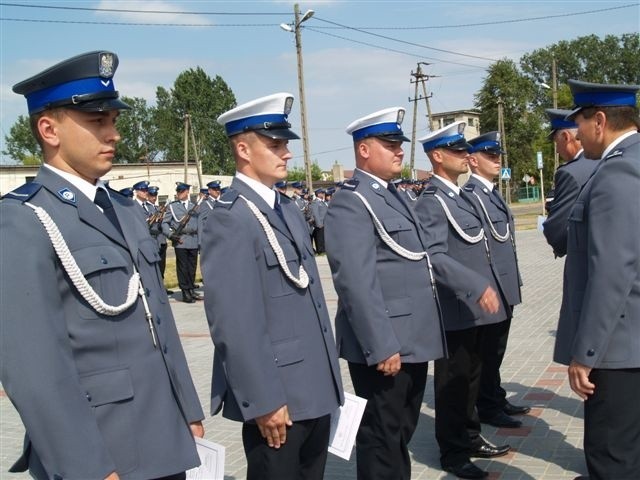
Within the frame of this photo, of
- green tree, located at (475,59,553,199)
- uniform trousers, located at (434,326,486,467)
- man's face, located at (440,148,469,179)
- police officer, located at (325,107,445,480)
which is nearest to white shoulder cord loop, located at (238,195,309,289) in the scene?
police officer, located at (325,107,445,480)

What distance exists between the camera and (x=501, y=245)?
527 cm

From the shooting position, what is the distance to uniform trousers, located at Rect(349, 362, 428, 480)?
11.9 feet

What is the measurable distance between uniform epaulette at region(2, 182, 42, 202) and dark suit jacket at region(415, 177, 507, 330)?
2465 millimetres

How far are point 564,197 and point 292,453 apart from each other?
9.13 feet

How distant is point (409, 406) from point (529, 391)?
8.96ft

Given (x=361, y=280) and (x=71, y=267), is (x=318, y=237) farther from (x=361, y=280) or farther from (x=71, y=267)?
(x=71, y=267)

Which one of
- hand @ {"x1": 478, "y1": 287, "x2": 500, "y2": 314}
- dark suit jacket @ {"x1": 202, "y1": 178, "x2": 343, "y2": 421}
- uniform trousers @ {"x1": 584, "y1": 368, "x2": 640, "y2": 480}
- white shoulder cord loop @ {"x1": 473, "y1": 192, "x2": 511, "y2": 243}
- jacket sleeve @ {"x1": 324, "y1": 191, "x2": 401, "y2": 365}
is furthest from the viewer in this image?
white shoulder cord loop @ {"x1": 473, "y1": 192, "x2": 511, "y2": 243}

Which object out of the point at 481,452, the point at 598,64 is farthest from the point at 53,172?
the point at 598,64

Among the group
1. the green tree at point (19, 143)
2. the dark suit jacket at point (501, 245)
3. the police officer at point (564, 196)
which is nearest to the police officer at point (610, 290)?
the police officer at point (564, 196)

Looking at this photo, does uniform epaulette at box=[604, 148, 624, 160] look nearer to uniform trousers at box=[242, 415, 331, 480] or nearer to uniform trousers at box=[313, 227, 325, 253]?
uniform trousers at box=[242, 415, 331, 480]

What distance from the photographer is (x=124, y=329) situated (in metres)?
2.20

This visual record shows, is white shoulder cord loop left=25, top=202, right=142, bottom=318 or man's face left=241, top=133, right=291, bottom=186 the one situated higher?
man's face left=241, top=133, right=291, bottom=186

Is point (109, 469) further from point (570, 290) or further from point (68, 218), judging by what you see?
point (570, 290)

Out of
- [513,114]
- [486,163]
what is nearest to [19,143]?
[513,114]
